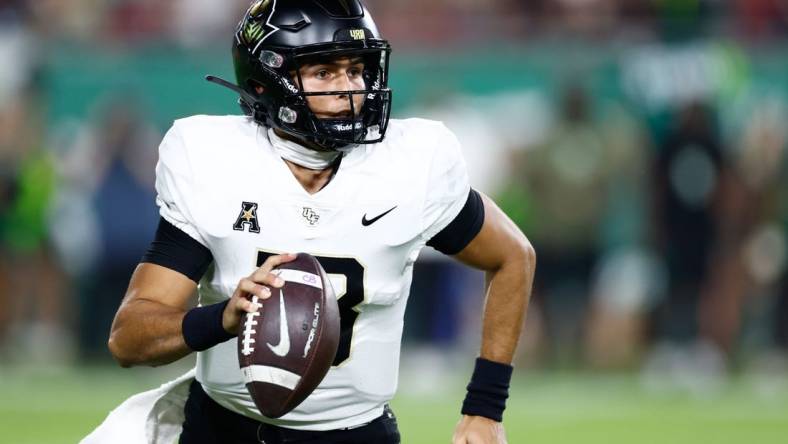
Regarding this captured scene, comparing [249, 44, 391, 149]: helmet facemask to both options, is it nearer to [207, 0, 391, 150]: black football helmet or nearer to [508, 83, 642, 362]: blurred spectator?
[207, 0, 391, 150]: black football helmet

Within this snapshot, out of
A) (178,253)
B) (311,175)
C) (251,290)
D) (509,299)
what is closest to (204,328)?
(251,290)

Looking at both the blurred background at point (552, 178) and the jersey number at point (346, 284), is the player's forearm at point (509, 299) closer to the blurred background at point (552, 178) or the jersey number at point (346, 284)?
the jersey number at point (346, 284)

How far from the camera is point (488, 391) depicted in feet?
12.1

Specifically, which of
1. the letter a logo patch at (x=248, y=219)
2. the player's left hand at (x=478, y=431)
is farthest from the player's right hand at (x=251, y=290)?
the player's left hand at (x=478, y=431)

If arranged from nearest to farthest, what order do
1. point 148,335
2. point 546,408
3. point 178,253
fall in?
point 148,335 < point 178,253 < point 546,408

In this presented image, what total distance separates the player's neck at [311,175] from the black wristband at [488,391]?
621 millimetres

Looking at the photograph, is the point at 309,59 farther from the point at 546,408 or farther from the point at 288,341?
the point at 546,408

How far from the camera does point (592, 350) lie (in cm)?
1006

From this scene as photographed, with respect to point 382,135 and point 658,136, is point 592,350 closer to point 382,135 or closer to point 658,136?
point 658,136

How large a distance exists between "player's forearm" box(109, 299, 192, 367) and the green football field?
359 centimetres

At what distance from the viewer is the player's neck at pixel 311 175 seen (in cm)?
362

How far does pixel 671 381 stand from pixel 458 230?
19.4 feet

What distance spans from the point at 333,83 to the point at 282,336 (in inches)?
32.8

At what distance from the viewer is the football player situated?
347 cm
